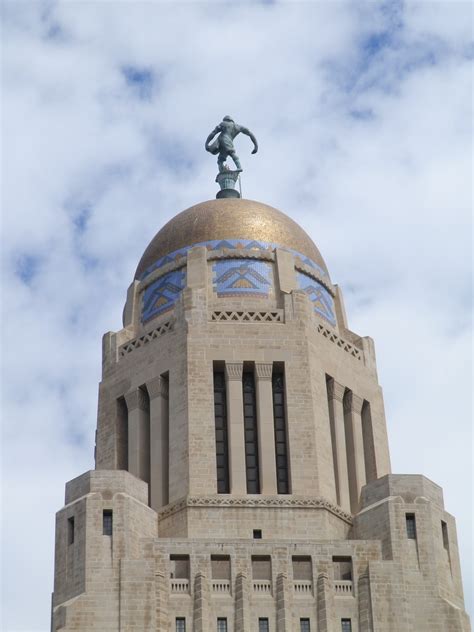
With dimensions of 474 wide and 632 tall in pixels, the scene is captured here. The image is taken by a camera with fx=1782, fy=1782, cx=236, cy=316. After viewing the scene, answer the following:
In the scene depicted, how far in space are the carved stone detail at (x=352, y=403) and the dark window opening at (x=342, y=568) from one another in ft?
23.3

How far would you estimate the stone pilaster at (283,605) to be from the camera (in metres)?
46.3

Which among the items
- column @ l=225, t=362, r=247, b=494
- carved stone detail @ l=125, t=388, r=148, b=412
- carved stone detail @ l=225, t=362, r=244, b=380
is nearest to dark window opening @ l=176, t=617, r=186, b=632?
column @ l=225, t=362, r=247, b=494

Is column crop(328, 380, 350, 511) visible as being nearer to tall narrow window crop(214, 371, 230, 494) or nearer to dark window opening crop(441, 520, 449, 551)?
dark window opening crop(441, 520, 449, 551)

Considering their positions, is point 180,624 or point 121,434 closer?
point 180,624

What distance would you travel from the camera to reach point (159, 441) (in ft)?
170

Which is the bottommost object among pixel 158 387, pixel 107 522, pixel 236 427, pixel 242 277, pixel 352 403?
pixel 107 522

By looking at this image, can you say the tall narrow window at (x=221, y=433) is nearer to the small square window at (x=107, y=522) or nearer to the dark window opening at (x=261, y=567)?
the dark window opening at (x=261, y=567)

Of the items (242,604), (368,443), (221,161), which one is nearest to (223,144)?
(221,161)

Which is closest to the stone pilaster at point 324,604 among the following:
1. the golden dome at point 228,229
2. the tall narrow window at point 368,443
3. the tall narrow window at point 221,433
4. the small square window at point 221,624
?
the small square window at point 221,624

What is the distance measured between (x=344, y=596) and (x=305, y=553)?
5.21 feet

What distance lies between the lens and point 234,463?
50469 mm

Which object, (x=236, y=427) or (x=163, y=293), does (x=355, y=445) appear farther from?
(x=163, y=293)

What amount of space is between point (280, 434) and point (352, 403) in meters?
3.45

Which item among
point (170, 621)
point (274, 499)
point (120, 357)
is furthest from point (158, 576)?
point (120, 357)
